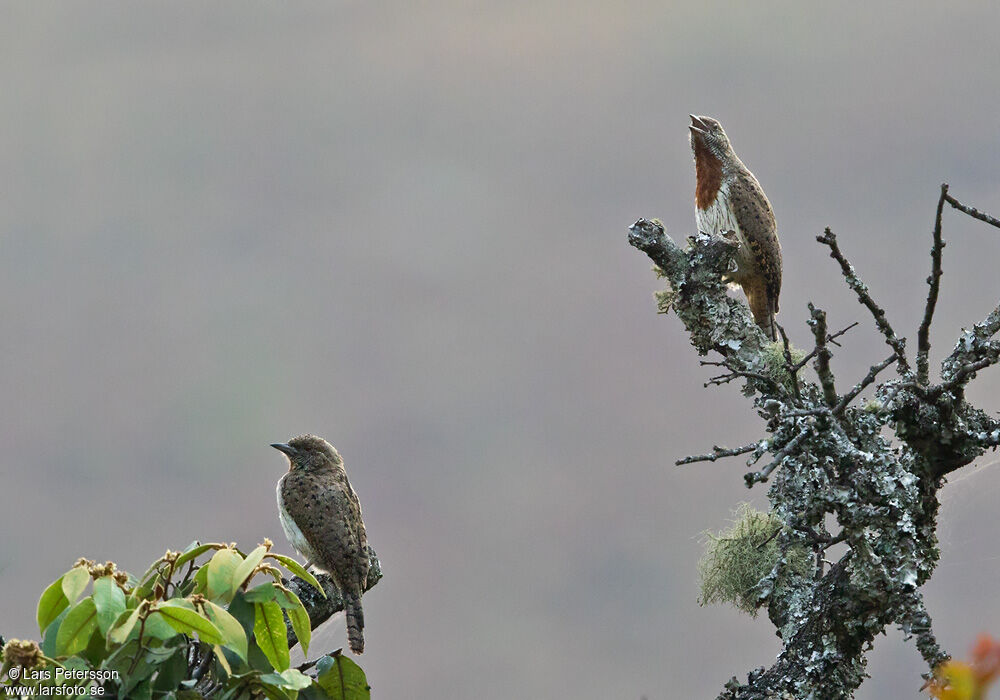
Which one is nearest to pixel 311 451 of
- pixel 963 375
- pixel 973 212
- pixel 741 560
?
pixel 741 560

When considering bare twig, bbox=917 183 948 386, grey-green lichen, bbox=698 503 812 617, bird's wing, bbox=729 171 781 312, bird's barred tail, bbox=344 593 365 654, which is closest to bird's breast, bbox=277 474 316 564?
bird's barred tail, bbox=344 593 365 654

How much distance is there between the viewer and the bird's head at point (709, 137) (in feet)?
19.8

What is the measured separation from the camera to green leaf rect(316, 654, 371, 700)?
112 inches

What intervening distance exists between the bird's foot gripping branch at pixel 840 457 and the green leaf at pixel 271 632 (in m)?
1.35

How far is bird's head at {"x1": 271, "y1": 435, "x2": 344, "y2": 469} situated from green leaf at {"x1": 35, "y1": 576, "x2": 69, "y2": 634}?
285 cm

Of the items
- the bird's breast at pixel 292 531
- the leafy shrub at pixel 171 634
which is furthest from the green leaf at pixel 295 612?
the bird's breast at pixel 292 531

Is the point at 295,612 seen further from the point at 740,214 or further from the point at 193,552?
the point at 740,214

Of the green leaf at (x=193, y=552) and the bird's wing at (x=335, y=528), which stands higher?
the bird's wing at (x=335, y=528)

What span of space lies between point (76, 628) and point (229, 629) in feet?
1.26

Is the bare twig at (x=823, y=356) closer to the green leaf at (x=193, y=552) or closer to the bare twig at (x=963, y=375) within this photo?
the bare twig at (x=963, y=375)

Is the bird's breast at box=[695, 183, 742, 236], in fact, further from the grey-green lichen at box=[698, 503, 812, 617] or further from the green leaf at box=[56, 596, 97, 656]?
the green leaf at box=[56, 596, 97, 656]

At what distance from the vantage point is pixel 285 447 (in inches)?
216

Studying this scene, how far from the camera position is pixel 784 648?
395 cm

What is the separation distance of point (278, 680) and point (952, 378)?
2784 mm
